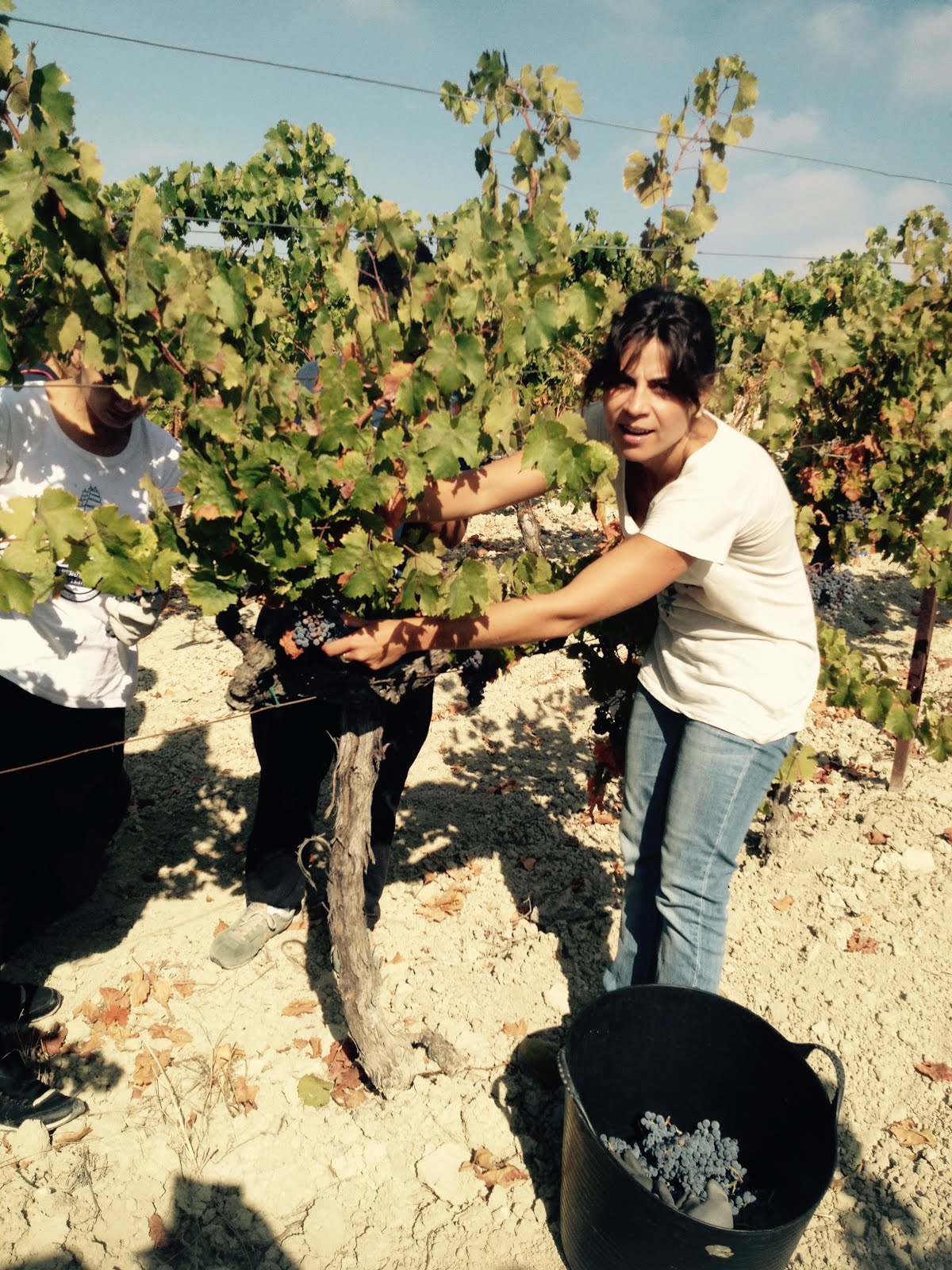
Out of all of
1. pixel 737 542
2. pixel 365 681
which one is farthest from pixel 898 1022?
pixel 365 681

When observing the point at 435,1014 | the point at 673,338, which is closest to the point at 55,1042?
the point at 435,1014

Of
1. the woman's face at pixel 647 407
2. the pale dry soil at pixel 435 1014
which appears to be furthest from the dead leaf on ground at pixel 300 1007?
the woman's face at pixel 647 407

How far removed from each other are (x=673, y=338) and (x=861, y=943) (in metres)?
2.58

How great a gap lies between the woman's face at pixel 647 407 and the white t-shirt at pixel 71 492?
1381 mm

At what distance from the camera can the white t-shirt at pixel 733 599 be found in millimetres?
1809

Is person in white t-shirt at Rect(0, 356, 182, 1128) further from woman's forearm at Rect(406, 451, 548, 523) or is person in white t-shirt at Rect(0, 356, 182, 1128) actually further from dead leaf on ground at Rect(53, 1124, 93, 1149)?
woman's forearm at Rect(406, 451, 548, 523)

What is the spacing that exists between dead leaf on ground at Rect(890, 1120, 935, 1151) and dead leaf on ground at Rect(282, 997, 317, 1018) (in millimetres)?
1883

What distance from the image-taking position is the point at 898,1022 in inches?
113

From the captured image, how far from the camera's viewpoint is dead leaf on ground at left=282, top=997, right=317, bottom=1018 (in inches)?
114

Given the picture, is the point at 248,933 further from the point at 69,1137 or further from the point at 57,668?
the point at 57,668

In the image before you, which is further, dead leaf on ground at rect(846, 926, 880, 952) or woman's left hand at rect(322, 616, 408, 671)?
dead leaf on ground at rect(846, 926, 880, 952)

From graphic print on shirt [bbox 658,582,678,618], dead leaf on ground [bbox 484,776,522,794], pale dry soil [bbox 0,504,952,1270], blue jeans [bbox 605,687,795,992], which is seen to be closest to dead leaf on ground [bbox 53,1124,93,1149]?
pale dry soil [bbox 0,504,952,1270]

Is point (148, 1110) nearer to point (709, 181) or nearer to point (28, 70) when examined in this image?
point (28, 70)

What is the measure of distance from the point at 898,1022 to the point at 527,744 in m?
2.47
